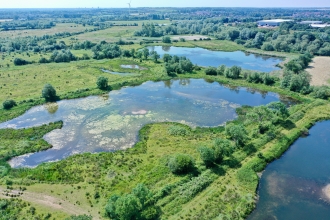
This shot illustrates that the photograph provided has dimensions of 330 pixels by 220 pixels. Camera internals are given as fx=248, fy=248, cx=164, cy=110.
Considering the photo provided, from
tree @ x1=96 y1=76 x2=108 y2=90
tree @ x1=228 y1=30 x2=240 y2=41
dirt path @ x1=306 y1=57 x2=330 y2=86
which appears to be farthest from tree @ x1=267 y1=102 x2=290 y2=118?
tree @ x1=228 y1=30 x2=240 y2=41

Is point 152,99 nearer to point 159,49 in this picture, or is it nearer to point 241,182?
point 241,182

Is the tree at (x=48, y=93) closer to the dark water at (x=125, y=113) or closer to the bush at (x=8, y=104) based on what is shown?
the dark water at (x=125, y=113)

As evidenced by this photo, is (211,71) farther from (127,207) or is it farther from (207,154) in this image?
(127,207)

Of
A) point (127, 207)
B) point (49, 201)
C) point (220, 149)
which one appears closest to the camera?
point (127, 207)

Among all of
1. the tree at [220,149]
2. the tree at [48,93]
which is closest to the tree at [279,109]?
the tree at [220,149]

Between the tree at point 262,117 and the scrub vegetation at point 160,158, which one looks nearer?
the scrub vegetation at point 160,158

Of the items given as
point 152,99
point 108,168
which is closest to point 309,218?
point 108,168

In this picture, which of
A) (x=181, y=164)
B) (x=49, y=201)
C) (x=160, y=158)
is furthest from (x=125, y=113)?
(x=49, y=201)
